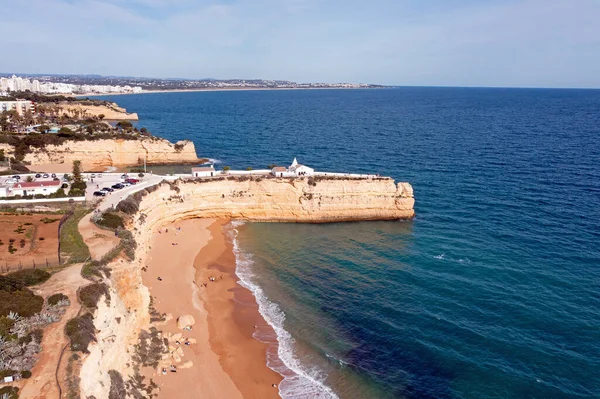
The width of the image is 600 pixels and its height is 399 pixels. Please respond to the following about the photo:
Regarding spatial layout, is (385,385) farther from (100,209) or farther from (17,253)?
(100,209)

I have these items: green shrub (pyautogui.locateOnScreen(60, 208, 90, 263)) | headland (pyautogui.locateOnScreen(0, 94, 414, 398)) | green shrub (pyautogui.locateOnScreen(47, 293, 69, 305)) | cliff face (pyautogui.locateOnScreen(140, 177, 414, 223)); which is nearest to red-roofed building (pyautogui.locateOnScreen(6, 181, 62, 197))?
headland (pyautogui.locateOnScreen(0, 94, 414, 398))

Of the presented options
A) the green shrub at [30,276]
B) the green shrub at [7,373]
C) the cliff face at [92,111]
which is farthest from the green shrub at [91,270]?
the cliff face at [92,111]

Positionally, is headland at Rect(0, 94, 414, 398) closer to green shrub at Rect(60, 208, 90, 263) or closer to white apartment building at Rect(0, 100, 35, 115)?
green shrub at Rect(60, 208, 90, 263)

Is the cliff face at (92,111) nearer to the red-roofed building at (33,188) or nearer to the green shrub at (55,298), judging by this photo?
the red-roofed building at (33,188)

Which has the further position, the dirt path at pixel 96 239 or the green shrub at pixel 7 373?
the dirt path at pixel 96 239

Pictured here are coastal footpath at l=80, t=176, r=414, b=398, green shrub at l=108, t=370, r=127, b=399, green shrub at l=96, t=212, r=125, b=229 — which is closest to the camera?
green shrub at l=108, t=370, r=127, b=399

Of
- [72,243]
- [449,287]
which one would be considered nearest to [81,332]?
[72,243]
